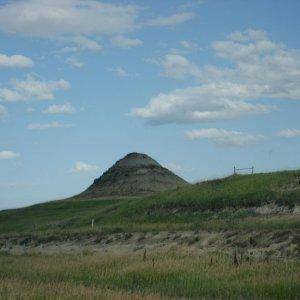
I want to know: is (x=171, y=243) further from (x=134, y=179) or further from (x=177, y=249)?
(x=134, y=179)

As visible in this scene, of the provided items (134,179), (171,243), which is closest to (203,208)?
(171,243)

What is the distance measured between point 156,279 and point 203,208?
2408cm

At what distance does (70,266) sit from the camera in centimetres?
2489

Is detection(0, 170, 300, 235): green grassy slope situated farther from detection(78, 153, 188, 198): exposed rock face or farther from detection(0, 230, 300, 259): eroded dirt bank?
detection(78, 153, 188, 198): exposed rock face

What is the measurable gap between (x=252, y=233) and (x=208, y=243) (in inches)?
93.4

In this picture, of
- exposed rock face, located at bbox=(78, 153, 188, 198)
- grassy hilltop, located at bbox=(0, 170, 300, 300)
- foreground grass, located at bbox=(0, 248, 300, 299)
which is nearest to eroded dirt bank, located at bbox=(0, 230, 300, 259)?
grassy hilltop, located at bbox=(0, 170, 300, 300)

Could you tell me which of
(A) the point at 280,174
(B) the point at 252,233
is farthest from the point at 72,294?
(A) the point at 280,174

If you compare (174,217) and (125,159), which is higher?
(125,159)

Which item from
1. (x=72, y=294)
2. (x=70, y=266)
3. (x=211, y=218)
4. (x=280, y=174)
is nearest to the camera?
(x=72, y=294)

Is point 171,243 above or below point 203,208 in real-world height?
below

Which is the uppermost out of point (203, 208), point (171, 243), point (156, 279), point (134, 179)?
point (134, 179)

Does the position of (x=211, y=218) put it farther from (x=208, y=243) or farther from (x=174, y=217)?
(x=208, y=243)

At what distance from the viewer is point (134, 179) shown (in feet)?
315

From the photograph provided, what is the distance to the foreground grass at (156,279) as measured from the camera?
1681cm
